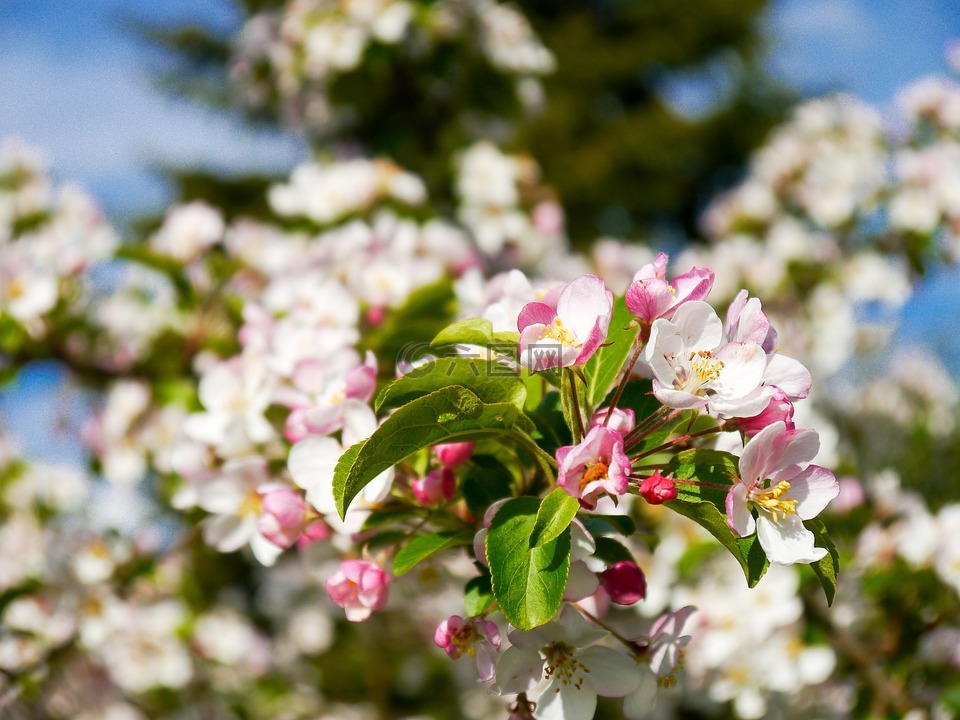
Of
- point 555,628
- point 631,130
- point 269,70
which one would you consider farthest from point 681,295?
point 631,130

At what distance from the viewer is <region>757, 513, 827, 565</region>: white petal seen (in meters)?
0.70

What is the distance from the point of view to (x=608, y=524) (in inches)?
33.6

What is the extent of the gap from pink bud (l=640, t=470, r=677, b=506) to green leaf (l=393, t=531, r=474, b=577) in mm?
228

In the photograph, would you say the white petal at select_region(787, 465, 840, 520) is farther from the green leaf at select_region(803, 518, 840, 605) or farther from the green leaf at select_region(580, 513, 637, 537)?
the green leaf at select_region(580, 513, 637, 537)

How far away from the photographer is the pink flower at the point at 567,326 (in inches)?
28.2

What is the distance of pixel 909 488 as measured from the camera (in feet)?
9.45

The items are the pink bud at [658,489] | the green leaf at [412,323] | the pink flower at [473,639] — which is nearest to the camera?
the pink bud at [658,489]

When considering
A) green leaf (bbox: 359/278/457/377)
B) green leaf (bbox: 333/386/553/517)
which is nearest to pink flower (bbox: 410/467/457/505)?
green leaf (bbox: 333/386/553/517)

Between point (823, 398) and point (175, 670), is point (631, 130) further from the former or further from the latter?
point (175, 670)

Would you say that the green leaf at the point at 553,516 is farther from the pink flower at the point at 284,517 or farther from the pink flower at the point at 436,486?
the pink flower at the point at 284,517


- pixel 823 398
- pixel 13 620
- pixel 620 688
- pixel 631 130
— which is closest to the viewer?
pixel 620 688

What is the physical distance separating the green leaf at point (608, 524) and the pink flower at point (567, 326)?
0.20 meters

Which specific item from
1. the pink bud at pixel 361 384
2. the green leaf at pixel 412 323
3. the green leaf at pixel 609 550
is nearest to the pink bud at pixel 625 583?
the green leaf at pixel 609 550

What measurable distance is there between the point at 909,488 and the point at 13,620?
2.86 m
